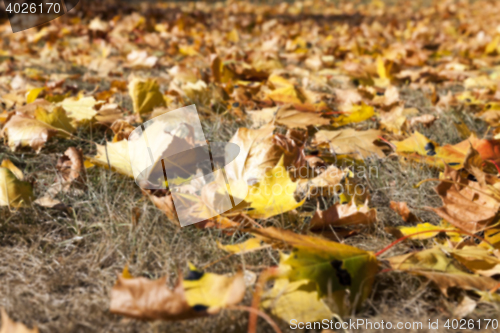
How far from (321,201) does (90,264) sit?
0.53 metres

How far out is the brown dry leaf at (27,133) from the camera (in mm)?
1067

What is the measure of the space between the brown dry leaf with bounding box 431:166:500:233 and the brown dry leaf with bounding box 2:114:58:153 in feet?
3.33

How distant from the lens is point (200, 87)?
149 cm

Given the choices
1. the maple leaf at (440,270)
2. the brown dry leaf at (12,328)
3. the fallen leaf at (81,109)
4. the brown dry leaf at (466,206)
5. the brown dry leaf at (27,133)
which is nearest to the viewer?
the brown dry leaf at (12,328)

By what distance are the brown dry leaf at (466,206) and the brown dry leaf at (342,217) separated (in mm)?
130

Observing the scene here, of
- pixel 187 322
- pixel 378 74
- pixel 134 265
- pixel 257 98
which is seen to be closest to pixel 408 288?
pixel 187 322

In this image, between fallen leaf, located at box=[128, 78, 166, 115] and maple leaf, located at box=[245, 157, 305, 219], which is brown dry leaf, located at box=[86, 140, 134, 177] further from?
fallen leaf, located at box=[128, 78, 166, 115]

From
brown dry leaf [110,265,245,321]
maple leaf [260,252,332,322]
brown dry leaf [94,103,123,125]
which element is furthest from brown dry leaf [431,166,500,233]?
brown dry leaf [94,103,123,125]

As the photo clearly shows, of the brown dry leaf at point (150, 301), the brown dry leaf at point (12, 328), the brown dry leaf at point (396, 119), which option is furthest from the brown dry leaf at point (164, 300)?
the brown dry leaf at point (396, 119)

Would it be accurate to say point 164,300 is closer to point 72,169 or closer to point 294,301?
point 294,301

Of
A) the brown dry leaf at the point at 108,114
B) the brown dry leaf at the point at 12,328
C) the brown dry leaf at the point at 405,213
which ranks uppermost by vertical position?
the brown dry leaf at the point at 12,328

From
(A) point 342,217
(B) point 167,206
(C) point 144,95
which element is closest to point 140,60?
(C) point 144,95

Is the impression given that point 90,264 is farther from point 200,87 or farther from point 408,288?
point 200,87

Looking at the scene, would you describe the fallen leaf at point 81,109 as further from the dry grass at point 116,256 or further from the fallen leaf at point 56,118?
the dry grass at point 116,256
